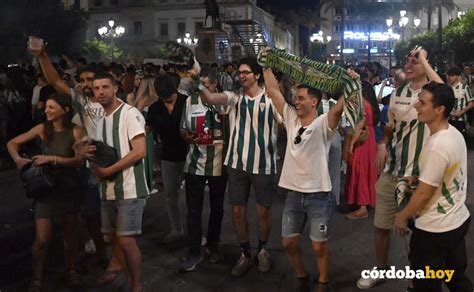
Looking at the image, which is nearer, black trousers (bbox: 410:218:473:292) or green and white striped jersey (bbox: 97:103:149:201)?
black trousers (bbox: 410:218:473:292)

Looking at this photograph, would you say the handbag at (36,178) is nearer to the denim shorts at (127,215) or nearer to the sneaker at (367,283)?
the denim shorts at (127,215)

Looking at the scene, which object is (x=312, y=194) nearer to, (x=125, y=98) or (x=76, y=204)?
(x=76, y=204)

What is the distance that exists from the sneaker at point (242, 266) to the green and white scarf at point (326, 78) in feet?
6.03

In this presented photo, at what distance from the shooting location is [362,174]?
7125 mm

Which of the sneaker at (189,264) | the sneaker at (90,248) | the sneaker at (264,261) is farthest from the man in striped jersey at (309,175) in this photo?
the sneaker at (90,248)

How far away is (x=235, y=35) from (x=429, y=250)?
41.3 metres

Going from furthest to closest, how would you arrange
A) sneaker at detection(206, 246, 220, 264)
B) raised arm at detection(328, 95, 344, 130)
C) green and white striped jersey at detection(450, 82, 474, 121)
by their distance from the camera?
1. green and white striped jersey at detection(450, 82, 474, 121)
2. sneaker at detection(206, 246, 220, 264)
3. raised arm at detection(328, 95, 344, 130)

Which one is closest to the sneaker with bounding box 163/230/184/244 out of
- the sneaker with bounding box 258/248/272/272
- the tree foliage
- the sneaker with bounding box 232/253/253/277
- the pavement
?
the pavement

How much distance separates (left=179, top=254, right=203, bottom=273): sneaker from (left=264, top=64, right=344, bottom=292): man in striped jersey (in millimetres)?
1141

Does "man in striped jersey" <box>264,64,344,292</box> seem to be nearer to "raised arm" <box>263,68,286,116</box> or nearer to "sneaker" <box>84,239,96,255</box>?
"raised arm" <box>263,68,286,116</box>

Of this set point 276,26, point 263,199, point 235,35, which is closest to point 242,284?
point 263,199

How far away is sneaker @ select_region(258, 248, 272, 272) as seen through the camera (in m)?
5.18

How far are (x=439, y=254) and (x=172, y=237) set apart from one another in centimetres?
331

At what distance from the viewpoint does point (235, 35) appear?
43.7 metres
